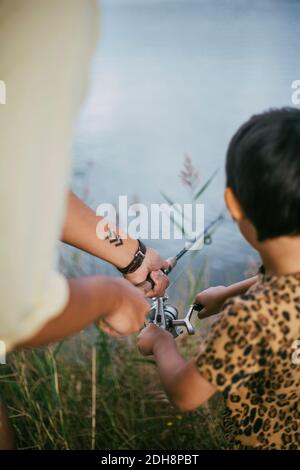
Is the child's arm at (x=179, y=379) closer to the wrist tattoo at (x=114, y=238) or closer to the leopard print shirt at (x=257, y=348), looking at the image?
the leopard print shirt at (x=257, y=348)

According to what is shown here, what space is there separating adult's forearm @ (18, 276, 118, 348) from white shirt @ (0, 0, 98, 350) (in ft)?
0.29

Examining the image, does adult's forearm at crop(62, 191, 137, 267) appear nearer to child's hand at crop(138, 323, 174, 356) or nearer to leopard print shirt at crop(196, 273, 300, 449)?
child's hand at crop(138, 323, 174, 356)

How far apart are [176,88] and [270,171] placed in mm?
3050


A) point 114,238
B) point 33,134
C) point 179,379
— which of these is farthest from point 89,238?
point 33,134

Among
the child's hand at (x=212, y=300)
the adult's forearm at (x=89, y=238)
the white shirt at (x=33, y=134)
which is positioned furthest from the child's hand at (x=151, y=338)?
the white shirt at (x=33, y=134)

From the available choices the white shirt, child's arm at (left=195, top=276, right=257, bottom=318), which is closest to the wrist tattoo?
child's arm at (left=195, top=276, right=257, bottom=318)

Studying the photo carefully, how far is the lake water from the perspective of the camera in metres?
3.59

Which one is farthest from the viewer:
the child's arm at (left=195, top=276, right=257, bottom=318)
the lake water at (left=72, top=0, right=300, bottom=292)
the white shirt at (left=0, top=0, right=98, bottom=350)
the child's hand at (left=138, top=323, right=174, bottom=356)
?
the lake water at (left=72, top=0, right=300, bottom=292)

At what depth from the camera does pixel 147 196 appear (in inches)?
138

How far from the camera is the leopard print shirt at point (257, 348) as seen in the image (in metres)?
1.18

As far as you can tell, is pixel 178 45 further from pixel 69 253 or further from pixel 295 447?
pixel 295 447

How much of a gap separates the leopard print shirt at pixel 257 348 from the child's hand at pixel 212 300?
227mm

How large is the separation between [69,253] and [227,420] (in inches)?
47.5

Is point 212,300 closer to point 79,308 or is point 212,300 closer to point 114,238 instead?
point 114,238
